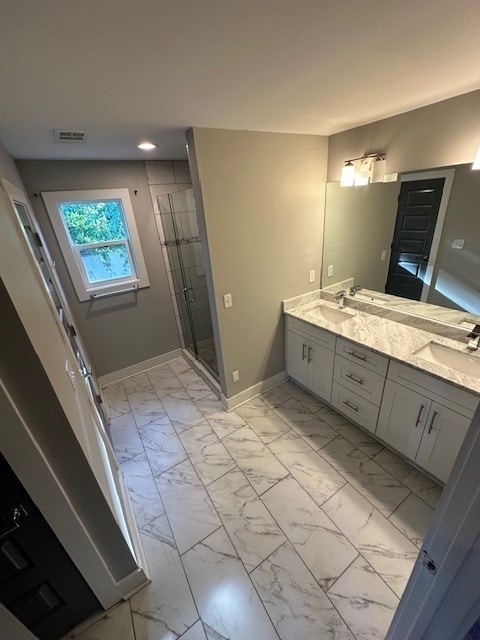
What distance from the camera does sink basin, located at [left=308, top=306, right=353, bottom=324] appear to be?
253 cm

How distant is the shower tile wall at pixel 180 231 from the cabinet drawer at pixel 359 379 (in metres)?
1.91

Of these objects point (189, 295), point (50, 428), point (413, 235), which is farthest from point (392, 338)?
point (189, 295)

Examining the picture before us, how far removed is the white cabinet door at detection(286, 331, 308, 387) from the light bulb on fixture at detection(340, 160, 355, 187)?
4.67ft

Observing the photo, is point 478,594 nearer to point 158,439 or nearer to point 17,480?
point 17,480

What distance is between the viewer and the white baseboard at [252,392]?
2.59 metres

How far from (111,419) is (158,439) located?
24.9 inches

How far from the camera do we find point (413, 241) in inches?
80.7

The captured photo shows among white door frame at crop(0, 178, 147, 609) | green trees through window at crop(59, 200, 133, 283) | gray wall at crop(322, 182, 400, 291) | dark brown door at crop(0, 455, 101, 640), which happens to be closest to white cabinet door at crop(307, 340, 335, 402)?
gray wall at crop(322, 182, 400, 291)

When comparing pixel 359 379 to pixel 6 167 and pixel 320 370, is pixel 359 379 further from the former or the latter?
pixel 6 167

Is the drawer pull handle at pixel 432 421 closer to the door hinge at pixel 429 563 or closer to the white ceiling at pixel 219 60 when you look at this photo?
the door hinge at pixel 429 563

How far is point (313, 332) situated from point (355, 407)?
712 mm

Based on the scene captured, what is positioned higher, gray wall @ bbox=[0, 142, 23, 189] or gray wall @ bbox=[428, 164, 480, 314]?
gray wall @ bbox=[0, 142, 23, 189]

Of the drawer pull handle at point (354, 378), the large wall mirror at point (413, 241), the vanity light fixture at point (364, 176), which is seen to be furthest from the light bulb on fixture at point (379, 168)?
the drawer pull handle at point (354, 378)

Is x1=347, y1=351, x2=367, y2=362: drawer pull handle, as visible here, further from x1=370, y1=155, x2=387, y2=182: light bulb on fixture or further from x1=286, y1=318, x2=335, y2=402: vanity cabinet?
x1=370, y1=155, x2=387, y2=182: light bulb on fixture
